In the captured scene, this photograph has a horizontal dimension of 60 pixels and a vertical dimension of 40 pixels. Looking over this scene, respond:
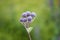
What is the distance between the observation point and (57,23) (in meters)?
1.71

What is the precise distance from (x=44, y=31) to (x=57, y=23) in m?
0.12

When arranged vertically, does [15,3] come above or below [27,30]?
above

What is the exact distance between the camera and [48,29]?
1705 mm

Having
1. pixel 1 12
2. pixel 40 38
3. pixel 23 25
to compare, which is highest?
pixel 1 12

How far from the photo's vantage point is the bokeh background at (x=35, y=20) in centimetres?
169

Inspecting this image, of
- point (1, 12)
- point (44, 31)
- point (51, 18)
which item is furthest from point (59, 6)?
point (1, 12)

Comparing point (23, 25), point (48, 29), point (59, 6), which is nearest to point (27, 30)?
point (23, 25)

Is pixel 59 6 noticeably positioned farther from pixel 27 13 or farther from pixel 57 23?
pixel 27 13

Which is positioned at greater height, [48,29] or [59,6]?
[59,6]

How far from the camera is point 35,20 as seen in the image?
5.55 feet

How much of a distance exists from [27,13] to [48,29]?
0.21 meters

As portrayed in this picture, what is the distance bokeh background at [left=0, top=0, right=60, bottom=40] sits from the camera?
1686 millimetres

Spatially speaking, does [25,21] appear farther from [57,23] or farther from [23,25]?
[57,23]

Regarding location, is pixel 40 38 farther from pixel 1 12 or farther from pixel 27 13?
pixel 1 12
